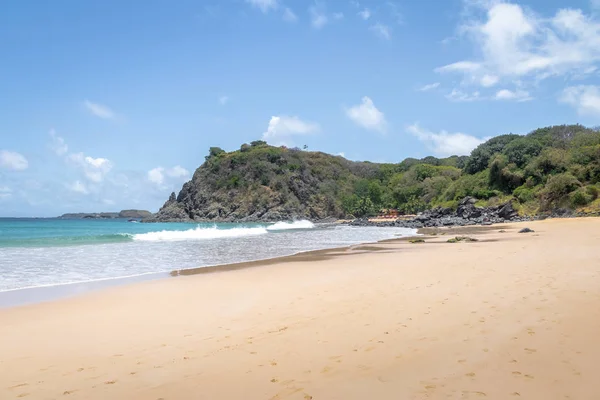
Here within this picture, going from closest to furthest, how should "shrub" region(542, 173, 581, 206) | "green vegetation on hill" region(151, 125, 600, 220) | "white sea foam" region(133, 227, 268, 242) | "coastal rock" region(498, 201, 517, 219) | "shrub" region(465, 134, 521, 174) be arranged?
"white sea foam" region(133, 227, 268, 242), "shrub" region(542, 173, 581, 206), "coastal rock" region(498, 201, 517, 219), "green vegetation on hill" region(151, 125, 600, 220), "shrub" region(465, 134, 521, 174)

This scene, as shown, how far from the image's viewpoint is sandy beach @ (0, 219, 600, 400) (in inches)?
161

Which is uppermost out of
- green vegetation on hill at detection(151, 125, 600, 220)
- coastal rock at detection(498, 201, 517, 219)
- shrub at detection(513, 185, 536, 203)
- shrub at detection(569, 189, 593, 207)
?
green vegetation on hill at detection(151, 125, 600, 220)

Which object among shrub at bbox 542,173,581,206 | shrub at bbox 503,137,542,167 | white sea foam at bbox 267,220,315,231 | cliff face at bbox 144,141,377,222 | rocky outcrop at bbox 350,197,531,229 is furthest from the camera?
cliff face at bbox 144,141,377,222

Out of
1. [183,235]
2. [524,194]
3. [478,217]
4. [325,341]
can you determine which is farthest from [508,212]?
[325,341]

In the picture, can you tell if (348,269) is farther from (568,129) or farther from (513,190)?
(568,129)

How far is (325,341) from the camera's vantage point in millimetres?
5500

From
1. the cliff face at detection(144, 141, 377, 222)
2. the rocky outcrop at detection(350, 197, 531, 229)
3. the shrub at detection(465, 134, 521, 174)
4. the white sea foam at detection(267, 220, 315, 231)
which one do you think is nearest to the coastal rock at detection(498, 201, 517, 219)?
the rocky outcrop at detection(350, 197, 531, 229)

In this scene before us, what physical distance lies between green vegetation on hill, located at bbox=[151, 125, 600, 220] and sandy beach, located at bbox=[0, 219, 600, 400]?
1504 inches

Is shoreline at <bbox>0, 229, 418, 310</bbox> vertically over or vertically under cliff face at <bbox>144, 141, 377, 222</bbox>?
under

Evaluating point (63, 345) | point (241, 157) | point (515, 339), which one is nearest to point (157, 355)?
point (63, 345)

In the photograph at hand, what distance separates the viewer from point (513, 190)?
51.8 meters

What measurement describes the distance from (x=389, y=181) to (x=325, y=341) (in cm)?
12015

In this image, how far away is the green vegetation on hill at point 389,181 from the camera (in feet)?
147

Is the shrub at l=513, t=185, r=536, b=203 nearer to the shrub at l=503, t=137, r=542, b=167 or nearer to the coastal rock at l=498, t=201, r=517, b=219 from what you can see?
the shrub at l=503, t=137, r=542, b=167
